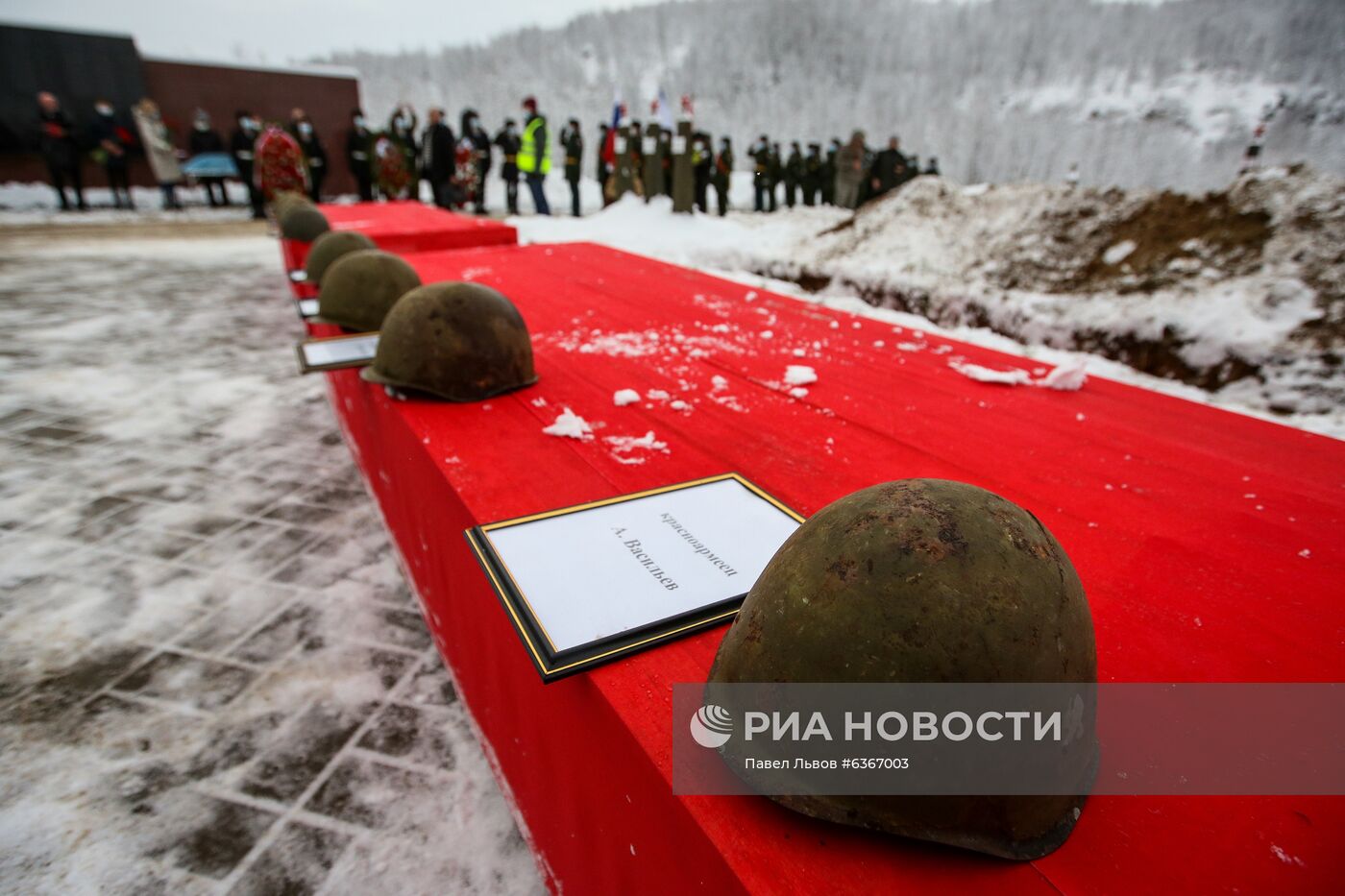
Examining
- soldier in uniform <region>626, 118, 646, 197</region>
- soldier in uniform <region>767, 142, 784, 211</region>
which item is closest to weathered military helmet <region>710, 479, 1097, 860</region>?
Result: soldier in uniform <region>626, 118, 646, 197</region>

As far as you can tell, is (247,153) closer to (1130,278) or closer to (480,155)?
(480,155)

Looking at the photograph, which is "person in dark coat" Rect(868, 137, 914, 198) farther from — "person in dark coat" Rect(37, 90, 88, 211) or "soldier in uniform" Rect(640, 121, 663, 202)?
"person in dark coat" Rect(37, 90, 88, 211)

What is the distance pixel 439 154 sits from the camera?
13.2 m

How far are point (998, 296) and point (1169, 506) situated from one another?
4511 mm

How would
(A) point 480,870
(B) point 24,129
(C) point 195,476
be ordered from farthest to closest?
1. (B) point 24,129
2. (C) point 195,476
3. (A) point 480,870

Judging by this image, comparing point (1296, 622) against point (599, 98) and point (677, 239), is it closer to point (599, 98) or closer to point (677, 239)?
point (677, 239)

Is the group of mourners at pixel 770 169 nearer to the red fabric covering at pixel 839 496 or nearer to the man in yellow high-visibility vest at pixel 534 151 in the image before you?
the man in yellow high-visibility vest at pixel 534 151

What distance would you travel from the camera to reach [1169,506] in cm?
184

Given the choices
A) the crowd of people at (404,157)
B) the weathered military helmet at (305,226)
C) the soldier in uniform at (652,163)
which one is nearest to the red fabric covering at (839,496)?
the weathered military helmet at (305,226)

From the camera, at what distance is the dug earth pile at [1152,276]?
420cm

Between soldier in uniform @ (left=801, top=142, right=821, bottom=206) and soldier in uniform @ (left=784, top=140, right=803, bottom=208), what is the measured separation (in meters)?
0.19

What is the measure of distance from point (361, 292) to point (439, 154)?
11655 mm

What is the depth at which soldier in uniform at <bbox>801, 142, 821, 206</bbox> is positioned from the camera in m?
19.4

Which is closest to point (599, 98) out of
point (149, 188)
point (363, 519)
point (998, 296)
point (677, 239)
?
point (149, 188)
